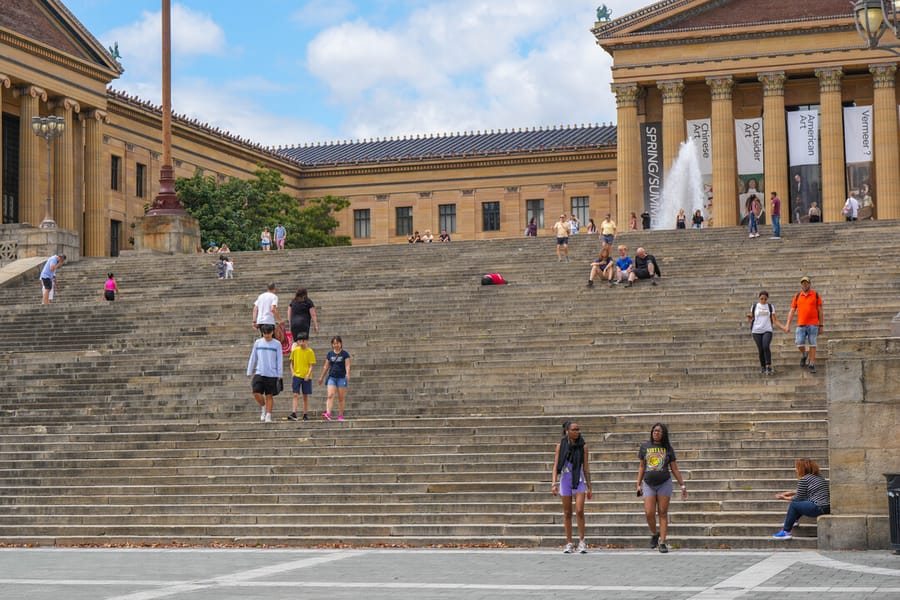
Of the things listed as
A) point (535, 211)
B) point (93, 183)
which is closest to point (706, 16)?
point (535, 211)

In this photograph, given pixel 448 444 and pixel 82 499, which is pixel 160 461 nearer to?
pixel 82 499

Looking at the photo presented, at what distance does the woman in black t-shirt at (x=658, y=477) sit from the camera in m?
18.2

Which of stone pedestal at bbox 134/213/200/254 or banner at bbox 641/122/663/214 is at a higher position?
banner at bbox 641/122/663/214

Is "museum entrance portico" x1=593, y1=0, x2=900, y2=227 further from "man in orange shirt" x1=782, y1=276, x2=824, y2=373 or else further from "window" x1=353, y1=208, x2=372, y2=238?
"man in orange shirt" x1=782, y1=276, x2=824, y2=373

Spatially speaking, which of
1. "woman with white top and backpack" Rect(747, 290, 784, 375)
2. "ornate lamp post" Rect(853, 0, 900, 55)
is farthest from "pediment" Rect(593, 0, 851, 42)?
"ornate lamp post" Rect(853, 0, 900, 55)

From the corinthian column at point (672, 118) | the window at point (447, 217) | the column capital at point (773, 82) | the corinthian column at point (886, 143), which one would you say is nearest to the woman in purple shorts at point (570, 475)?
the corinthian column at point (886, 143)

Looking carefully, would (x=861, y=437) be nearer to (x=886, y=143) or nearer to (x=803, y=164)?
(x=803, y=164)

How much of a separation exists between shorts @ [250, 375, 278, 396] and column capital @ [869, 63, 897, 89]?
47.9 meters

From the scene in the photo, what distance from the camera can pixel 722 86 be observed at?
221ft

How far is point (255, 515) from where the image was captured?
21.2 m

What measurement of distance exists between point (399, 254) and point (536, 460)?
1899 cm

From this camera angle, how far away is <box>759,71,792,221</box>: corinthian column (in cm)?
6606

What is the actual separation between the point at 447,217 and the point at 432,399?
57.7 metres

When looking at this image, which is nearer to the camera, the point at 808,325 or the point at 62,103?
the point at 808,325
